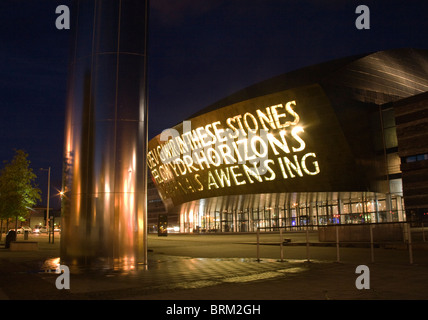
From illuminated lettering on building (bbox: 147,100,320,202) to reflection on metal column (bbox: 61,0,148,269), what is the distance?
1016 inches

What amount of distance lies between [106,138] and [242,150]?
30.7 metres

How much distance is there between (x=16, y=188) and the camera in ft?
108

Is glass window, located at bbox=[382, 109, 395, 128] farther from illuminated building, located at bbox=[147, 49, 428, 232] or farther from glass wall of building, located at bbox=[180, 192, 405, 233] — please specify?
glass wall of building, located at bbox=[180, 192, 405, 233]

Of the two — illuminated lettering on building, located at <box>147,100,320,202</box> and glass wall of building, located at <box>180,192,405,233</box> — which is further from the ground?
illuminated lettering on building, located at <box>147,100,320,202</box>

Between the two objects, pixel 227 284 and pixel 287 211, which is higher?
pixel 287 211

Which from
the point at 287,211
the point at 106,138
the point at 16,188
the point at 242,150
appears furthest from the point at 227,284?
the point at 287,211

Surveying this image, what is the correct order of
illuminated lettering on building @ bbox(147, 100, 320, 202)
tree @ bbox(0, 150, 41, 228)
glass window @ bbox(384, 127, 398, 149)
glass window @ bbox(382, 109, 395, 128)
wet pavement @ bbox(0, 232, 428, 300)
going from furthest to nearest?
illuminated lettering on building @ bbox(147, 100, 320, 202), glass window @ bbox(384, 127, 398, 149), glass window @ bbox(382, 109, 395, 128), tree @ bbox(0, 150, 41, 228), wet pavement @ bbox(0, 232, 428, 300)

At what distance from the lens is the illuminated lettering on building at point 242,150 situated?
3866 cm

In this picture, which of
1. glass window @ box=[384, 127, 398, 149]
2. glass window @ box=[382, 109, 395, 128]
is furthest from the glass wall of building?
glass window @ box=[382, 109, 395, 128]

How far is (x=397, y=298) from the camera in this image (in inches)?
272

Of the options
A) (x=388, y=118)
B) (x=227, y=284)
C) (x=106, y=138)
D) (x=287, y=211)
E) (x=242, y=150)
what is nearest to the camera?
(x=227, y=284)

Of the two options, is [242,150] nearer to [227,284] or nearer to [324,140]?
[324,140]

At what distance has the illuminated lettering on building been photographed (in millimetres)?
38656
